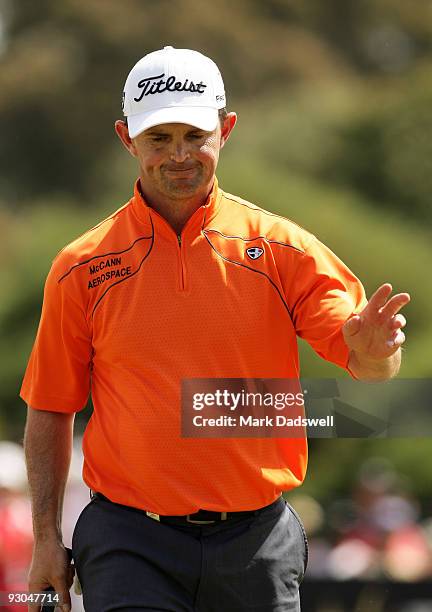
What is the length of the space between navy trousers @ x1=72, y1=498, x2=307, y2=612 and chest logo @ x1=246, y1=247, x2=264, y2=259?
0.59m

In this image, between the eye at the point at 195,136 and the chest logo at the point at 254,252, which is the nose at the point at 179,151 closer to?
the eye at the point at 195,136

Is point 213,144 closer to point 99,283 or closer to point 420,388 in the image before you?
point 99,283

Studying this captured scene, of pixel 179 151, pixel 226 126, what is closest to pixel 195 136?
pixel 179 151

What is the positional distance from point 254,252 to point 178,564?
2.37 ft

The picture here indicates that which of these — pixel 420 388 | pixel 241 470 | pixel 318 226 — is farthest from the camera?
pixel 318 226

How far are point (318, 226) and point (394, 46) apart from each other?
851mm

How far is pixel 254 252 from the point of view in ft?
8.20

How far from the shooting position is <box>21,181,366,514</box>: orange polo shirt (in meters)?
2.43

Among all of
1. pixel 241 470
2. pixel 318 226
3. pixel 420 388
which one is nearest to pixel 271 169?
pixel 318 226

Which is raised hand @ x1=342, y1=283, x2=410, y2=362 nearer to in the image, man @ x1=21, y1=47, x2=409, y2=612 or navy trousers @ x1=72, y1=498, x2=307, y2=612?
→ man @ x1=21, y1=47, x2=409, y2=612

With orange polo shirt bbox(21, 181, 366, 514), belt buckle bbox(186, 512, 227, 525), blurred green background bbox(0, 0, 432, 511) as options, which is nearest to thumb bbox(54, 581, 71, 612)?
orange polo shirt bbox(21, 181, 366, 514)

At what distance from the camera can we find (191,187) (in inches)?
98.5

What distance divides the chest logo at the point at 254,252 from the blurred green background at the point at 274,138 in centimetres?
158

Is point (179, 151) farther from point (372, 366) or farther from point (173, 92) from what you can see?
point (372, 366)
